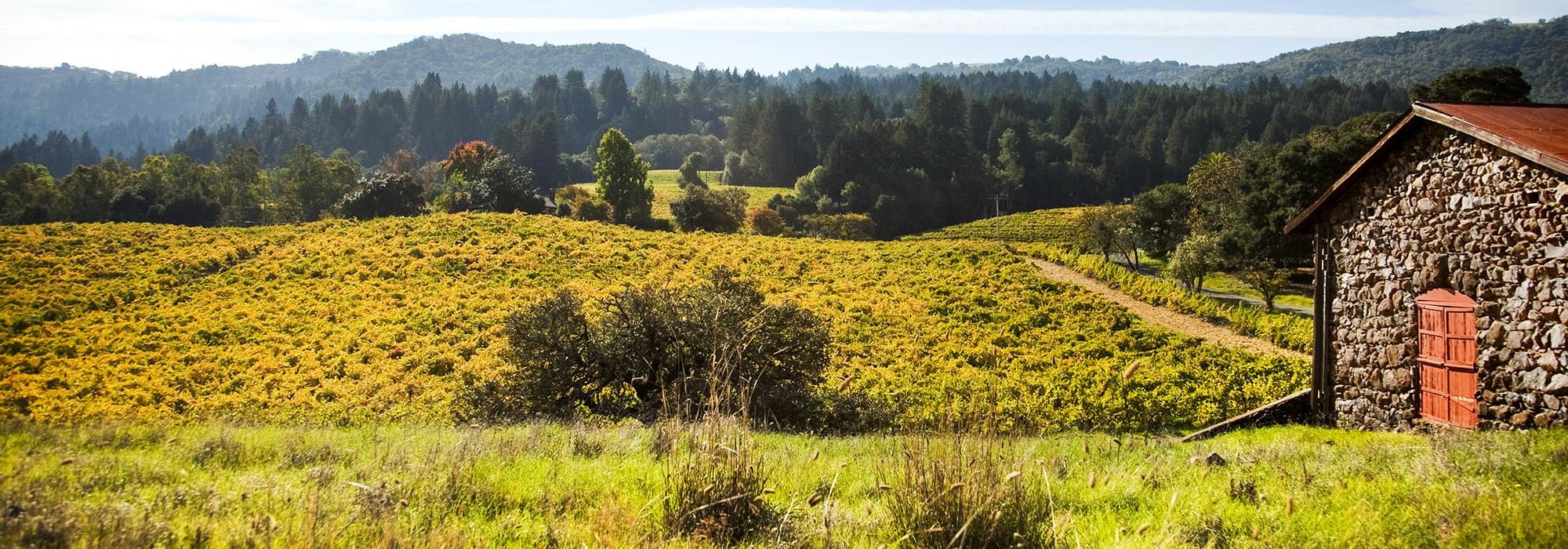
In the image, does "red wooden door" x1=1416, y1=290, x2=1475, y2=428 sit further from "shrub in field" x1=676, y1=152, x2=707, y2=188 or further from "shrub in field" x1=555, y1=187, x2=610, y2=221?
"shrub in field" x1=676, y1=152, x2=707, y2=188

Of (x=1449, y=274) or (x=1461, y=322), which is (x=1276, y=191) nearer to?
(x=1449, y=274)

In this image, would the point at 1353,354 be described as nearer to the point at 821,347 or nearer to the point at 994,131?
the point at 821,347

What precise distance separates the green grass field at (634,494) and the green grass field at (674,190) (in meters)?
64.3

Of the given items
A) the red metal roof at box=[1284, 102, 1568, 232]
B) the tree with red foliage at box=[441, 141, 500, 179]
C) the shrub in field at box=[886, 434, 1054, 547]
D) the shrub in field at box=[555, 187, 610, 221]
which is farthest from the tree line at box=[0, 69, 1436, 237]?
the shrub in field at box=[886, 434, 1054, 547]

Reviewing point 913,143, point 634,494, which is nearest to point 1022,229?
point 913,143

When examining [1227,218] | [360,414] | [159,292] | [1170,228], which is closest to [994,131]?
[1170,228]

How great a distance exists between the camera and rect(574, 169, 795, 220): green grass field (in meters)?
84.5

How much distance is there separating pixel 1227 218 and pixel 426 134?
15098 centimetres

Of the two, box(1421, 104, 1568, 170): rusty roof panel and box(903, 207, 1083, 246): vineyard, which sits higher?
box(1421, 104, 1568, 170): rusty roof panel

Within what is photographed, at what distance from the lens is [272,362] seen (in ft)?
74.4

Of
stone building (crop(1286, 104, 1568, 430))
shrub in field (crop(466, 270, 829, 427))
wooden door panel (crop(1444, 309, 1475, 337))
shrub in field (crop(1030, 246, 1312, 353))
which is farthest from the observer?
shrub in field (crop(1030, 246, 1312, 353))

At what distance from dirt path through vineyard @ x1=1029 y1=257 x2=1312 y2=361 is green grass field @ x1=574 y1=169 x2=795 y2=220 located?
1656 inches

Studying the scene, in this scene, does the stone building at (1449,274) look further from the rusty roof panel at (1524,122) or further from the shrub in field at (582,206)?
the shrub in field at (582,206)

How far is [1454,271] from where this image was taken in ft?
32.7
